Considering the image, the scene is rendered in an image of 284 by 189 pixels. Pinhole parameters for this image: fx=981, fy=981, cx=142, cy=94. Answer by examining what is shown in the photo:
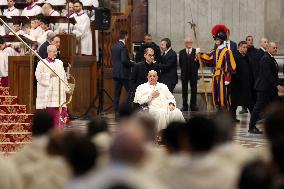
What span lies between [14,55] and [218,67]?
4215 millimetres

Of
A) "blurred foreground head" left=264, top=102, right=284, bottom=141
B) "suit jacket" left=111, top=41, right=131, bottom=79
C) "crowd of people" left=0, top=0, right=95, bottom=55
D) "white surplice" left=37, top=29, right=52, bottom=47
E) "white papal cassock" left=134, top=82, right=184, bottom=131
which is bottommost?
"white papal cassock" left=134, top=82, right=184, bottom=131

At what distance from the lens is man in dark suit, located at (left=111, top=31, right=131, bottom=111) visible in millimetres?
20703

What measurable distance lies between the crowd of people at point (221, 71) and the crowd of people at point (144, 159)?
29.6 ft

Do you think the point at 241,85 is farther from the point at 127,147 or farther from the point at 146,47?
the point at 127,147

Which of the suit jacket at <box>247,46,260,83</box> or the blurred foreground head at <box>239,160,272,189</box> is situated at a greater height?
the suit jacket at <box>247,46,260,83</box>

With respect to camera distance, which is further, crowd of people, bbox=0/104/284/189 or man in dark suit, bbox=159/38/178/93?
man in dark suit, bbox=159/38/178/93

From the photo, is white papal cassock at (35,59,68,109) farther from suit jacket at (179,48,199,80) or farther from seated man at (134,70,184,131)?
suit jacket at (179,48,199,80)

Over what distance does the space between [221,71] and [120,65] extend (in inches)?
124

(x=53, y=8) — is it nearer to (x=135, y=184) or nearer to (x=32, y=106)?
(x=32, y=106)

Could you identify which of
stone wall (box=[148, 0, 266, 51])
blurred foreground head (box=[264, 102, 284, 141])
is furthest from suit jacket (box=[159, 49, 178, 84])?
blurred foreground head (box=[264, 102, 284, 141])

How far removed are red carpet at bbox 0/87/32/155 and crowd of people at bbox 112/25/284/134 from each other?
181cm

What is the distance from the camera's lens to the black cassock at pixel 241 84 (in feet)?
61.3

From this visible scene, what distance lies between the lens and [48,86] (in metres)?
17.2

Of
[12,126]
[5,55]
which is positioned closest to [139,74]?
[12,126]
